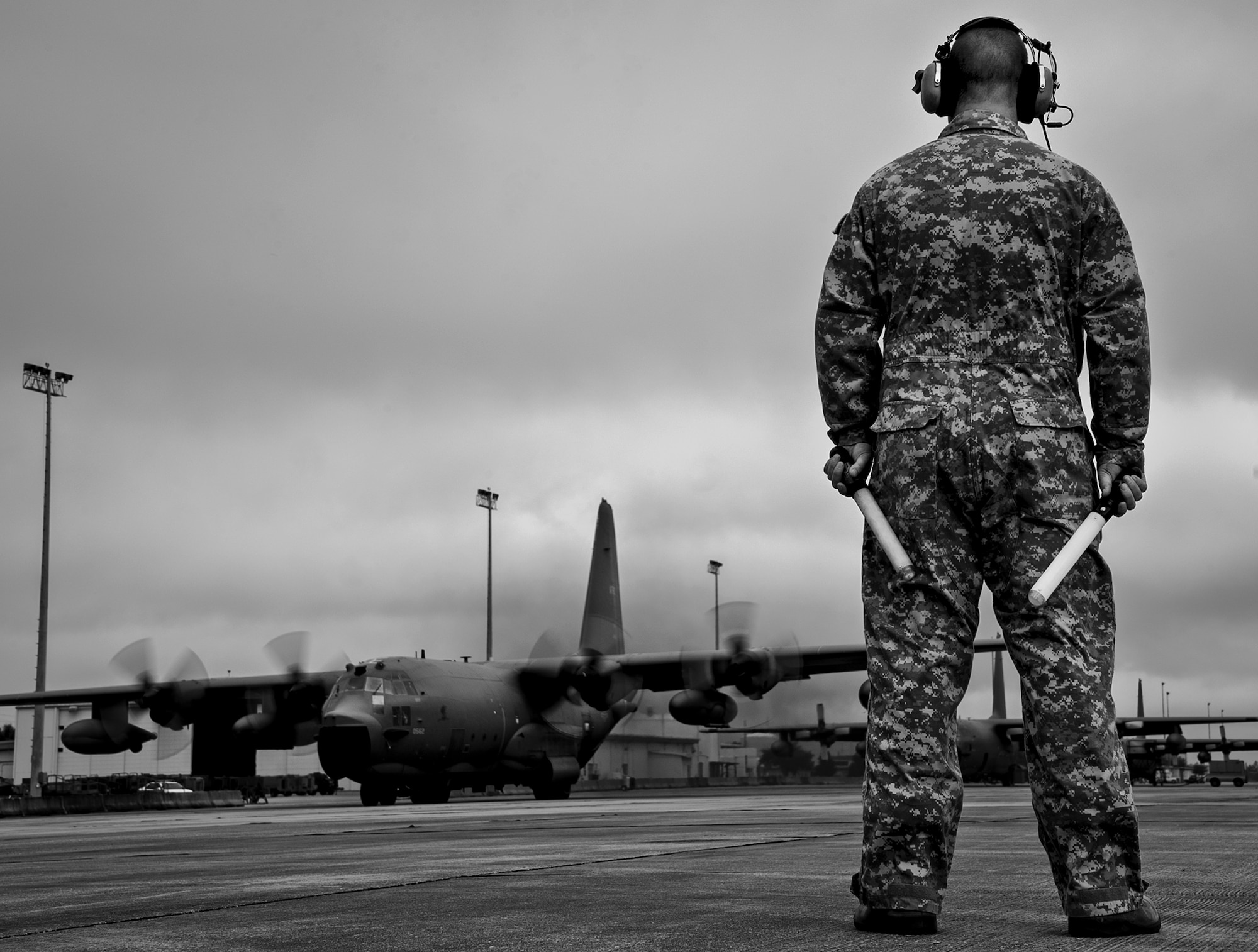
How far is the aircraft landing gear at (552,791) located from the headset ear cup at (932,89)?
27218 millimetres

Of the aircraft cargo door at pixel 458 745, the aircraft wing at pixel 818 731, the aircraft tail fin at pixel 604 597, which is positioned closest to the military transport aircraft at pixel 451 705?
the aircraft cargo door at pixel 458 745

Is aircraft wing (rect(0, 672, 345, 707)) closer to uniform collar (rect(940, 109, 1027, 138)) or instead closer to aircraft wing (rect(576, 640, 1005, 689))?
aircraft wing (rect(576, 640, 1005, 689))

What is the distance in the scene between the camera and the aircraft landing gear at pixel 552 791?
29578 mm

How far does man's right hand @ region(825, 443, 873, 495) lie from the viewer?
10.6 feet

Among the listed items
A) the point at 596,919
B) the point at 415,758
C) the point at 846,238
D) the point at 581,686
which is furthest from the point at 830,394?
the point at 581,686

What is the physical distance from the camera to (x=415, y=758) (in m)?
24.7

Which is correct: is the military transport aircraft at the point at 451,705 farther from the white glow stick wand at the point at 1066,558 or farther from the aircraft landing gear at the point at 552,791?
the white glow stick wand at the point at 1066,558

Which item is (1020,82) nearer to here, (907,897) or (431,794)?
(907,897)

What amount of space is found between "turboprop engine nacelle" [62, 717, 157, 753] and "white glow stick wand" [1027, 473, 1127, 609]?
29.3m

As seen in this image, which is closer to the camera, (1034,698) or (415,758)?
(1034,698)

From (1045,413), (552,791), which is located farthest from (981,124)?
(552,791)

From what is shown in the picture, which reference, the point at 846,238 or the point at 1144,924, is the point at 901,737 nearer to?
the point at 1144,924

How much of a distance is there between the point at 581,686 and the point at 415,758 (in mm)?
5068

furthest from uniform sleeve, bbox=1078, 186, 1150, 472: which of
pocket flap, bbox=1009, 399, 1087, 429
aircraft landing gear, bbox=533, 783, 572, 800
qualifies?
aircraft landing gear, bbox=533, 783, 572, 800
